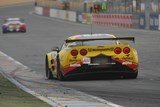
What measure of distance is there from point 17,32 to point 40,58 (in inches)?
1236

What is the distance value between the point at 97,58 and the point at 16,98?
4.92m

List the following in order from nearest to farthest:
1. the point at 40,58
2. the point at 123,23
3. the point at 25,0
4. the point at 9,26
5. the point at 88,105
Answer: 1. the point at 88,105
2. the point at 40,58
3. the point at 9,26
4. the point at 123,23
5. the point at 25,0

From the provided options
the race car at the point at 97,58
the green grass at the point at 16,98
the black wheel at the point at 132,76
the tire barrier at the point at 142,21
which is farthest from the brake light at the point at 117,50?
the tire barrier at the point at 142,21

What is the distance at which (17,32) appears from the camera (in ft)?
184

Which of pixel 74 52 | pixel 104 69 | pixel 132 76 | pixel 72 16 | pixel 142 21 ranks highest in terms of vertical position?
pixel 74 52

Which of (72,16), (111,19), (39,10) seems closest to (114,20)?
(111,19)

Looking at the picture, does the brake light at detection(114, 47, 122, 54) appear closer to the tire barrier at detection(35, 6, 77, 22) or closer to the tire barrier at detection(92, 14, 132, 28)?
the tire barrier at detection(92, 14, 132, 28)

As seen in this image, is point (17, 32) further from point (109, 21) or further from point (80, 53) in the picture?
point (80, 53)

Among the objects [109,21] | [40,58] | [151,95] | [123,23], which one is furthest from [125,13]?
[151,95]

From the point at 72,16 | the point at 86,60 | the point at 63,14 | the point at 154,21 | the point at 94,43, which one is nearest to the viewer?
the point at 86,60

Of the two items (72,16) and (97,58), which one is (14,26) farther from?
(97,58)

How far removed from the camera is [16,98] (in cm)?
1109

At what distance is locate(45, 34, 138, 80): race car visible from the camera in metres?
15.7

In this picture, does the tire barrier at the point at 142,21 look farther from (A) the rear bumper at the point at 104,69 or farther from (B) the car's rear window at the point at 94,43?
(A) the rear bumper at the point at 104,69
